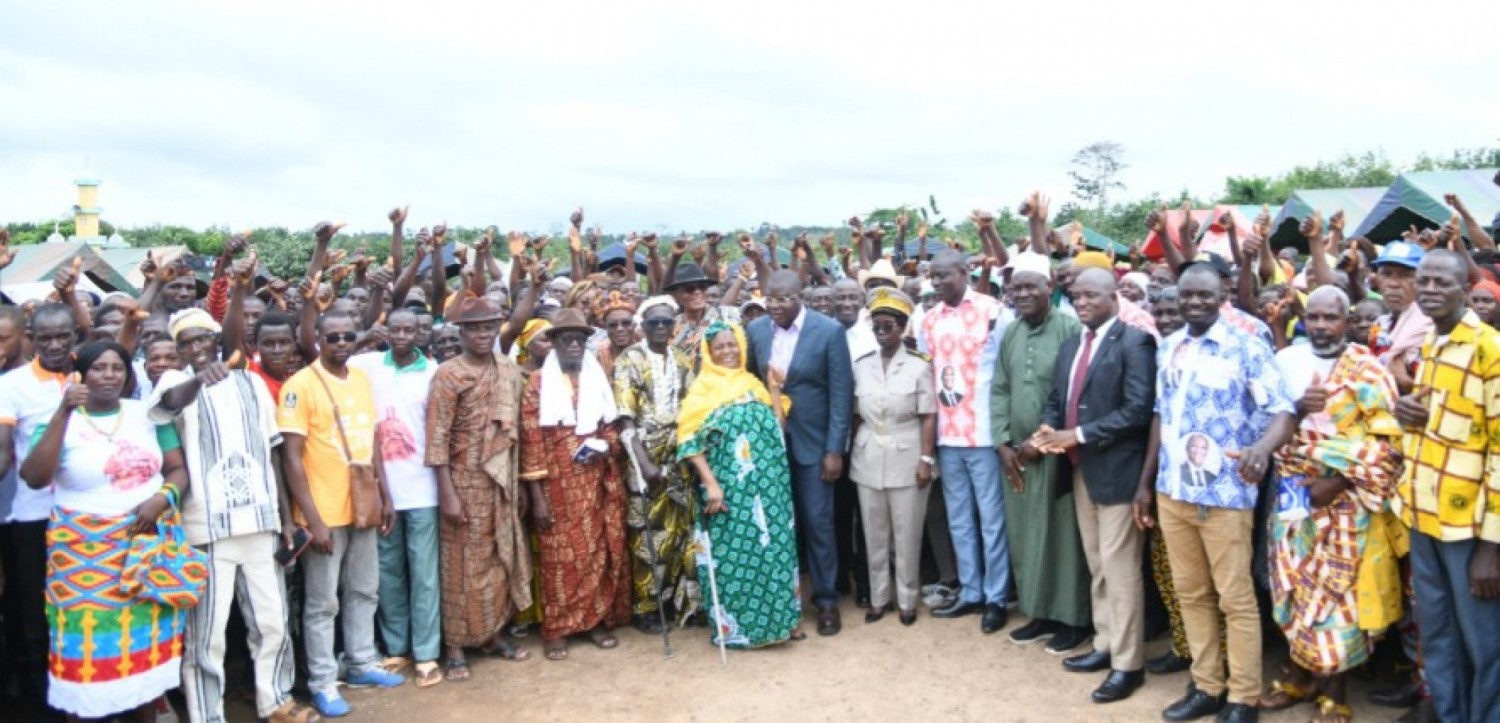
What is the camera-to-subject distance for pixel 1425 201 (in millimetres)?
12266

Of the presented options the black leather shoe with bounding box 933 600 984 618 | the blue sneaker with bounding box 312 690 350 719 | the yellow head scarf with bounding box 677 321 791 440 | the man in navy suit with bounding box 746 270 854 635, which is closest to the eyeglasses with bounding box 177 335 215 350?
the blue sneaker with bounding box 312 690 350 719

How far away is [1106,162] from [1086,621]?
26.5 meters

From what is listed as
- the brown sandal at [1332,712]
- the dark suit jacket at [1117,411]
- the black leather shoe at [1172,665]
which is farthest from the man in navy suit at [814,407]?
the brown sandal at [1332,712]

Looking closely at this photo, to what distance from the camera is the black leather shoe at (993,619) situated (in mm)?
5887

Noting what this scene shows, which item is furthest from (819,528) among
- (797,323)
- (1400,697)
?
(1400,697)

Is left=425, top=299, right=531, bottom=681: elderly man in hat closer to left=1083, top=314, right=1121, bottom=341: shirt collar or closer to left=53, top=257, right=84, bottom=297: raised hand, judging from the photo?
left=53, top=257, right=84, bottom=297: raised hand

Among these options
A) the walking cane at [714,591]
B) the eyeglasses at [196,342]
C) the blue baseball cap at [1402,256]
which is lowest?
the walking cane at [714,591]

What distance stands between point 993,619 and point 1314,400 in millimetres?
2281

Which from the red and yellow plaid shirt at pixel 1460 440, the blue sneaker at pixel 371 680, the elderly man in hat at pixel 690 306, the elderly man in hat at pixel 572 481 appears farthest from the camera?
the elderly man in hat at pixel 690 306

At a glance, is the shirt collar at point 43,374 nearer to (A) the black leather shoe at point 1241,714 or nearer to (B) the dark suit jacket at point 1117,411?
(B) the dark suit jacket at point 1117,411

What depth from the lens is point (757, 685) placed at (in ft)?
17.5

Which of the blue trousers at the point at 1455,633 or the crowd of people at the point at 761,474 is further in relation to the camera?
the crowd of people at the point at 761,474

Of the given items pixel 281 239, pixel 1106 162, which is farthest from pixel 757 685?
pixel 1106 162

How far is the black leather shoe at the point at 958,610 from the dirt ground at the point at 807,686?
13 cm
